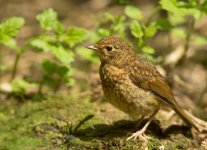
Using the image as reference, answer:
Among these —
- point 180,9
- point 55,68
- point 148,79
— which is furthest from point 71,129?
point 180,9

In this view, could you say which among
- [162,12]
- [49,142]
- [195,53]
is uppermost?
[162,12]

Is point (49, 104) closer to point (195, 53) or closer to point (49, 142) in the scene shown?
point (49, 142)

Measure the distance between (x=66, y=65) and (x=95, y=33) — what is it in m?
0.63

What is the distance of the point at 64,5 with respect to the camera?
35.4ft

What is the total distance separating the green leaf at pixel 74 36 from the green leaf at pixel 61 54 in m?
0.11

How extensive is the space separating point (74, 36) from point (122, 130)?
4.48 feet

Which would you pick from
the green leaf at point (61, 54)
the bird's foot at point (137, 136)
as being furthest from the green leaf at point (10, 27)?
the bird's foot at point (137, 136)

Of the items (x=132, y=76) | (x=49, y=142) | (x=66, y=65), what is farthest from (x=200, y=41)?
(x=49, y=142)

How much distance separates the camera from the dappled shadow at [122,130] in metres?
5.35

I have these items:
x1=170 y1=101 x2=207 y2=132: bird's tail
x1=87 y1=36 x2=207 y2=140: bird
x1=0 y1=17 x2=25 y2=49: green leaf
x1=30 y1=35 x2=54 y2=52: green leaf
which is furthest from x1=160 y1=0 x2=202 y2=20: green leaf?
x1=0 y1=17 x2=25 y2=49: green leaf

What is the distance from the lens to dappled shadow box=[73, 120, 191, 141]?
5.35 metres

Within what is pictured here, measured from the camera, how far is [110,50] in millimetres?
5316

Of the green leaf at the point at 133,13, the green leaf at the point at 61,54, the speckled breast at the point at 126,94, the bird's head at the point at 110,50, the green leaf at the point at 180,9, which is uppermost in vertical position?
the green leaf at the point at 180,9

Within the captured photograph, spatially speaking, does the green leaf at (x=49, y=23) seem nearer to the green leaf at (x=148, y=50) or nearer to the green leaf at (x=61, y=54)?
the green leaf at (x=61, y=54)
